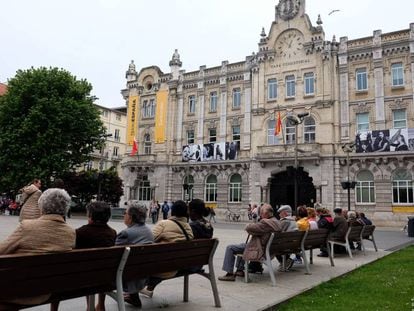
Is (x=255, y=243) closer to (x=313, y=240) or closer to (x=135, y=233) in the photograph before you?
(x=313, y=240)

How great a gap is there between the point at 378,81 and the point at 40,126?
93.2 ft

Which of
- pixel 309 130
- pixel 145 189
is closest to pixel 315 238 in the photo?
pixel 309 130

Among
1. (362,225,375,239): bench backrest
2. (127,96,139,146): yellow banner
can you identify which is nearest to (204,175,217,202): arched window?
(127,96,139,146): yellow banner

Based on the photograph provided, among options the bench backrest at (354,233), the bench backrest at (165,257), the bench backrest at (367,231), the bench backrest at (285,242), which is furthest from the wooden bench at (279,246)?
the bench backrest at (367,231)

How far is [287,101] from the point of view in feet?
122

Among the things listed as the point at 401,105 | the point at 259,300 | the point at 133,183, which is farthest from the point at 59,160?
the point at 259,300

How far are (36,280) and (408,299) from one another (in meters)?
5.75

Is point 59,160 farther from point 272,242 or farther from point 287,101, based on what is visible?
point 272,242

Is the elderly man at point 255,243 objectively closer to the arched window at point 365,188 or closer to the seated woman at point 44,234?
the seated woman at point 44,234

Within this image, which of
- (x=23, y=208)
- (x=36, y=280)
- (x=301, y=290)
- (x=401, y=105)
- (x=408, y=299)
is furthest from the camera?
(x=401, y=105)

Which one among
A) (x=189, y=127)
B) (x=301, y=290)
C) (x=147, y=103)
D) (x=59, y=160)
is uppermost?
(x=147, y=103)

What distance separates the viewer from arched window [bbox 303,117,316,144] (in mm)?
35719

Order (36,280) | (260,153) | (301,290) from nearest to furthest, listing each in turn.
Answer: (36,280) → (301,290) → (260,153)

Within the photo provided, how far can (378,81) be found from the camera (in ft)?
111
